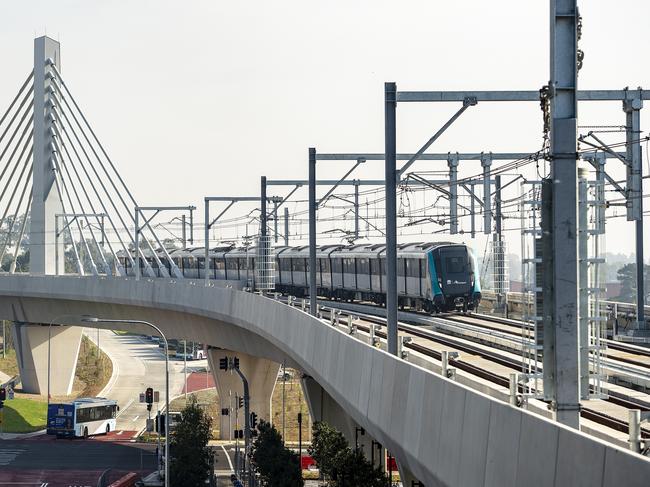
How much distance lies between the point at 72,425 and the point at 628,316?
3830cm

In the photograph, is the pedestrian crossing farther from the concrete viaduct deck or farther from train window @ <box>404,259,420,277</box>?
train window @ <box>404,259,420,277</box>

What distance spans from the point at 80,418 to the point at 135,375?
43.3m

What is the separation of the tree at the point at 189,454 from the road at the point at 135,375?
1933cm

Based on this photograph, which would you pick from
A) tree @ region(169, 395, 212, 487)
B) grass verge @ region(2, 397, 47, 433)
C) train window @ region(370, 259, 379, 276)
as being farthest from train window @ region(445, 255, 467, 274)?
grass verge @ region(2, 397, 47, 433)

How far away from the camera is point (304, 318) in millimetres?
31484

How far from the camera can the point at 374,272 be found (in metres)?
50.3

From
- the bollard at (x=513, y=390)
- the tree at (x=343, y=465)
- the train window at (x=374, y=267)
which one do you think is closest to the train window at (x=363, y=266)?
the train window at (x=374, y=267)

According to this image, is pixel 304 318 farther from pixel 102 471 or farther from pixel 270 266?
pixel 102 471

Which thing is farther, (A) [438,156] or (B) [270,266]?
(B) [270,266]

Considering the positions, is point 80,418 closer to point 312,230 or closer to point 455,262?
point 455,262

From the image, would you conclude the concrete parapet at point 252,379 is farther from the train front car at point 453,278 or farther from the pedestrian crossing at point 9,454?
the train front car at point 453,278

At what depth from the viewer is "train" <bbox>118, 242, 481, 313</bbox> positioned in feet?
144

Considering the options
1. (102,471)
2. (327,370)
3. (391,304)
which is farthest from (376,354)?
(102,471)

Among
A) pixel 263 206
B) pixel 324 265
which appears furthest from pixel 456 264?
pixel 324 265
